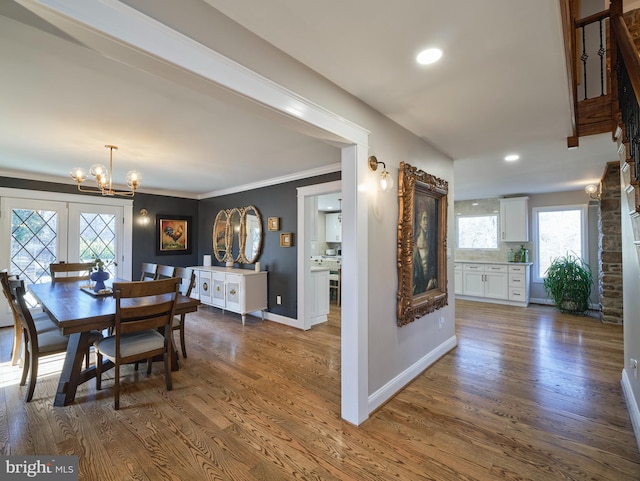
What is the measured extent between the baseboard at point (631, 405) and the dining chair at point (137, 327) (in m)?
3.52

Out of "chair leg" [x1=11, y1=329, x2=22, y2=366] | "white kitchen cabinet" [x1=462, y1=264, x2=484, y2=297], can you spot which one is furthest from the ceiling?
"white kitchen cabinet" [x1=462, y1=264, x2=484, y2=297]

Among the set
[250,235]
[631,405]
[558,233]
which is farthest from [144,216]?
[558,233]

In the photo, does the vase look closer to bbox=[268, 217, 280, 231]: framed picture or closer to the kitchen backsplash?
bbox=[268, 217, 280, 231]: framed picture

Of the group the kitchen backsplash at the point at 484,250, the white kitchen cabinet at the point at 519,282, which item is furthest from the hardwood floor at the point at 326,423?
the kitchen backsplash at the point at 484,250

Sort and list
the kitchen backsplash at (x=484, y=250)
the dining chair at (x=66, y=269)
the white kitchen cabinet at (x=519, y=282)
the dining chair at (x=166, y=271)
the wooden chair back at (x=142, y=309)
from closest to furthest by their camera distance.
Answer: the wooden chair back at (x=142, y=309), the dining chair at (x=166, y=271), the dining chair at (x=66, y=269), the white kitchen cabinet at (x=519, y=282), the kitchen backsplash at (x=484, y=250)

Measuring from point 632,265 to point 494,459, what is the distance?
1.86 metres

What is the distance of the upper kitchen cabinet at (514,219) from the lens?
6520 millimetres

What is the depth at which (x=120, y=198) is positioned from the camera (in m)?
5.61

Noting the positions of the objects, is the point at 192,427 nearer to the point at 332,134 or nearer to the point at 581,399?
the point at 332,134

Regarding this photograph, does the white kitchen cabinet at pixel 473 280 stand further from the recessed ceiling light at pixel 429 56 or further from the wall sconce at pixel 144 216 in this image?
the wall sconce at pixel 144 216

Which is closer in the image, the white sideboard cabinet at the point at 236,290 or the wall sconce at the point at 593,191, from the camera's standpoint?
the white sideboard cabinet at the point at 236,290

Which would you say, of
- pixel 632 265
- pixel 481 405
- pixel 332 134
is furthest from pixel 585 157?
pixel 332 134

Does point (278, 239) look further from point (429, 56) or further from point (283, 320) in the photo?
point (429, 56)

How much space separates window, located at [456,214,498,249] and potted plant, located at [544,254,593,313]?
147 cm
